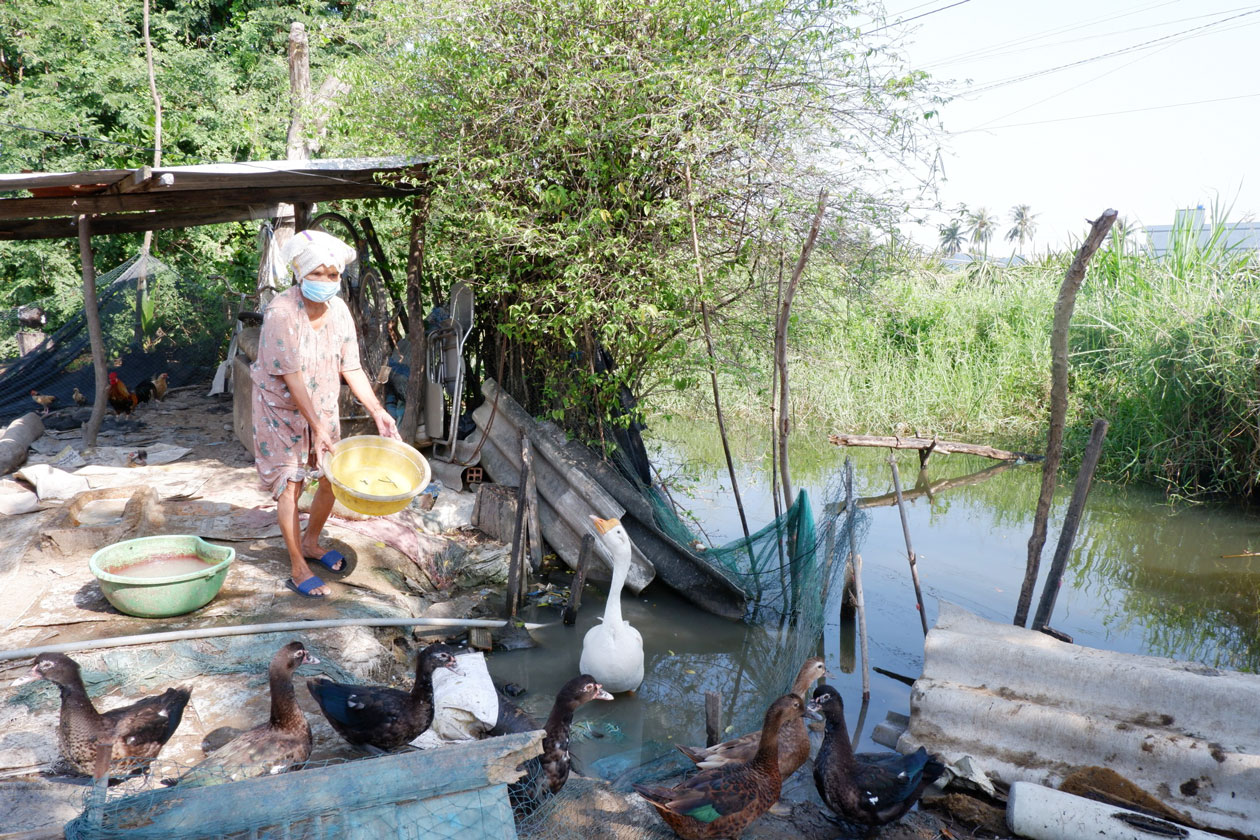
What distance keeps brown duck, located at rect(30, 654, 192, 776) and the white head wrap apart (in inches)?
92.9

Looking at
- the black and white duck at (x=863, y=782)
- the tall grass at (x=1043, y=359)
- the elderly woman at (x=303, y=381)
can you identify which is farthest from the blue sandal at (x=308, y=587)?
the tall grass at (x=1043, y=359)

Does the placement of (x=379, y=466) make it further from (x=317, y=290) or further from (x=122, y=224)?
(x=122, y=224)

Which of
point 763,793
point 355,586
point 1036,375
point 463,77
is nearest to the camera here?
point 763,793

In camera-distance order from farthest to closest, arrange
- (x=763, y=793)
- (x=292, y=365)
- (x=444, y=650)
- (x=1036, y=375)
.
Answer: (x=1036, y=375), (x=292, y=365), (x=444, y=650), (x=763, y=793)

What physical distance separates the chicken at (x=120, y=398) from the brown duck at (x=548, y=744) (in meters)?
7.74

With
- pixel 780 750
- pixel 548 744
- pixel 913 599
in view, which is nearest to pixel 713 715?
pixel 780 750

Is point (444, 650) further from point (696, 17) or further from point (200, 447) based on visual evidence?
point (200, 447)

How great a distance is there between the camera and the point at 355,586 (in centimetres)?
559

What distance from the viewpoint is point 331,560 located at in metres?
5.63

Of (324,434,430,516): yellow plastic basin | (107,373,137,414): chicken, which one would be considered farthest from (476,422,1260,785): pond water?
(107,373,137,414): chicken

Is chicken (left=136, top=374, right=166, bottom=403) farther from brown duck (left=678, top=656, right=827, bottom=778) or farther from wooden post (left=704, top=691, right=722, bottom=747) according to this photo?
brown duck (left=678, top=656, right=827, bottom=778)

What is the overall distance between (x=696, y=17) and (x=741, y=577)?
4.21 meters

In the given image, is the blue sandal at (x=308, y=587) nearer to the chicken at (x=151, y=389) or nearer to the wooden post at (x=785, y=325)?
the wooden post at (x=785, y=325)

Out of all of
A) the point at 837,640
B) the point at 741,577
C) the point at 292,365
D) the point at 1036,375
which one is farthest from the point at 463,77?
the point at 1036,375
